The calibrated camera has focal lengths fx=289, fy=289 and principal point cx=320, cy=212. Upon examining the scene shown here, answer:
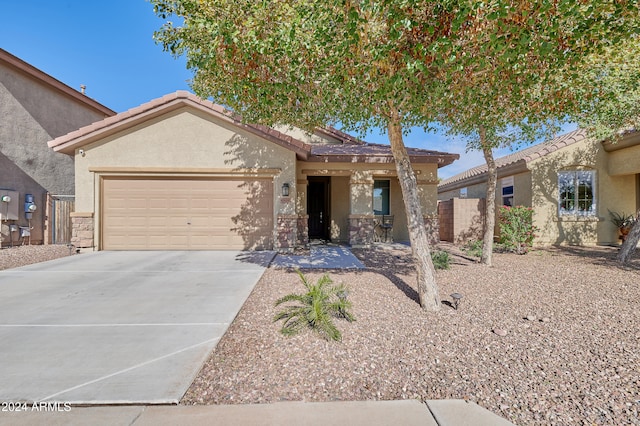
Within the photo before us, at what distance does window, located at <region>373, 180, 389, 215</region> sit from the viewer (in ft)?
40.8

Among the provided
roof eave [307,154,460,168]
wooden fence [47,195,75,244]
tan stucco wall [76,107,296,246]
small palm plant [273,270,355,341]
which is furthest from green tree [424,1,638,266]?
wooden fence [47,195,75,244]

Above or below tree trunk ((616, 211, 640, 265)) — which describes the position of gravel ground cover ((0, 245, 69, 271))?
below

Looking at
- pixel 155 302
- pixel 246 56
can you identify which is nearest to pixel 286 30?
pixel 246 56

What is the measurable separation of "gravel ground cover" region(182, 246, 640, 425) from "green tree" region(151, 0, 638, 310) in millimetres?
964

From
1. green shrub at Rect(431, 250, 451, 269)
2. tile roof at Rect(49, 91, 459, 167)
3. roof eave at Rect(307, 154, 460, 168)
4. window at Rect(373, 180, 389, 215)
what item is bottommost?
green shrub at Rect(431, 250, 451, 269)

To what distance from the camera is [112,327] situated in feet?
12.6

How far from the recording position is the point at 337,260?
8.39 meters

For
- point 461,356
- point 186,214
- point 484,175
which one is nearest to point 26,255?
point 186,214

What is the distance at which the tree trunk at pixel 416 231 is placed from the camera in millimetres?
4465

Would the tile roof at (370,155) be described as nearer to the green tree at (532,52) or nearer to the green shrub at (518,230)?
the green shrub at (518,230)

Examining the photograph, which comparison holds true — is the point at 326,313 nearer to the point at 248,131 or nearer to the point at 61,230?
the point at 248,131

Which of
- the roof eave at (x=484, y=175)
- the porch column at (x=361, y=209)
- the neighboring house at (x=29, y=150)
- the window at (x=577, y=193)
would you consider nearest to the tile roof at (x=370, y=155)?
the porch column at (x=361, y=209)

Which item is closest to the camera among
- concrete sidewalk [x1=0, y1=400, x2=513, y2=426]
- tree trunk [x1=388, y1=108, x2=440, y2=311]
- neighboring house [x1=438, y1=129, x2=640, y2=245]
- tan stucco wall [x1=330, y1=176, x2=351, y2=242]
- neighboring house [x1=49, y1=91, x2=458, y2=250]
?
concrete sidewalk [x1=0, y1=400, x2=513, y2=426]

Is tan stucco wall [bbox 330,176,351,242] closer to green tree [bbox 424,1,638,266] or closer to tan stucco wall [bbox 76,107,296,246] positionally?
tan stucco wall [bbox 76,107,296,246]
